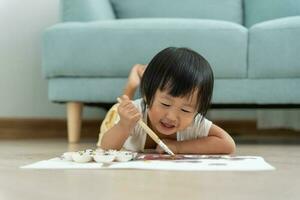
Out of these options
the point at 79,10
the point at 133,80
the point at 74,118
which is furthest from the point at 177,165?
the point at 79,10

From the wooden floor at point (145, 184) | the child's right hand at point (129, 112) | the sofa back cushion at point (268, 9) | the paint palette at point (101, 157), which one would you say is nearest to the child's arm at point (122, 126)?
the child's right hand at point (129, 112)

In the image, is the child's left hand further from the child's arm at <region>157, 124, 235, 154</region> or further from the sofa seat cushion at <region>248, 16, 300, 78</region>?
the sofa seat cushion at <region>248, 16, 300, 78</region>

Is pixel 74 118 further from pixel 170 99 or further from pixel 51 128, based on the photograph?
pixel 170 99

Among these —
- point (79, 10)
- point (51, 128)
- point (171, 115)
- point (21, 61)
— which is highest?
point (79, 10)

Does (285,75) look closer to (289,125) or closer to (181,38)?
(181,38)

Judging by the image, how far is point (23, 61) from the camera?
230cm

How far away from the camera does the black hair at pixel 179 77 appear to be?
3.92ft

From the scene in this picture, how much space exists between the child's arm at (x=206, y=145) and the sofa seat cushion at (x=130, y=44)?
44 cm

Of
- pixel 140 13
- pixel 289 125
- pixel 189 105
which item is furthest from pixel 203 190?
pixel 289 125

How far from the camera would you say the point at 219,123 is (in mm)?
2424

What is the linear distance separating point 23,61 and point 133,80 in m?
0.75

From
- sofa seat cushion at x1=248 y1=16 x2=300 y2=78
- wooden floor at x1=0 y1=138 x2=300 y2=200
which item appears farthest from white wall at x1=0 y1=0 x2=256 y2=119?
wooden floor at x1=0 y1=138 x2=300 y2=200

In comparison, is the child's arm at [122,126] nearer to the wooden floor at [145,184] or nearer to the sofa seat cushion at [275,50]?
the wooden floor at [145,184]

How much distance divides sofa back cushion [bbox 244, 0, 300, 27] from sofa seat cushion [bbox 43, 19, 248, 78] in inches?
20.9
